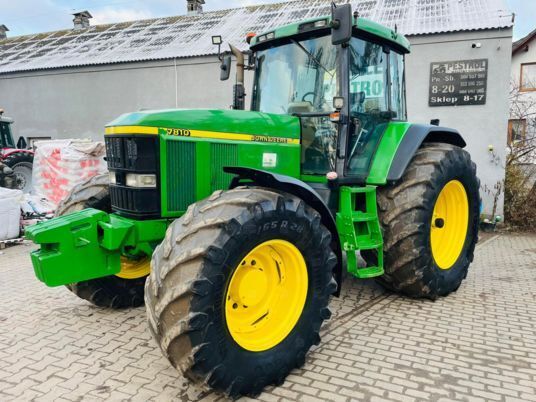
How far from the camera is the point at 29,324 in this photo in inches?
152

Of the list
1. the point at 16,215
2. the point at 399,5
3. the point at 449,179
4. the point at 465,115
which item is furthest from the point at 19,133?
the point at 449,179

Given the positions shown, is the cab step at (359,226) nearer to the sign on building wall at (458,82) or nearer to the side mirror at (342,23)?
the side mirror at (342,23)

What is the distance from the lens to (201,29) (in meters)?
13.7

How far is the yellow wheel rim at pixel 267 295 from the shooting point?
2783mm

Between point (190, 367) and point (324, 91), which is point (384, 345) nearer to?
point (190, 367)

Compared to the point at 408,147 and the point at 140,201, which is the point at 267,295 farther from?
the point at 408,147

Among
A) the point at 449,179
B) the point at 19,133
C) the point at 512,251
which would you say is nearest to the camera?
the point at 449,179

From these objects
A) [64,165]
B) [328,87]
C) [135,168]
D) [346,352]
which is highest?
[328,87]

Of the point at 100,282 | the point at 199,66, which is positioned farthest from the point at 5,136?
the point at 100,282

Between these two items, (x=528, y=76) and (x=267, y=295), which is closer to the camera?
(x=267, y=295)

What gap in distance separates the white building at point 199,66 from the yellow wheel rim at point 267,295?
277 inches

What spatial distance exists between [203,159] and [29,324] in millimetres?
2171

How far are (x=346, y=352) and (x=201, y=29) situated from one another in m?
12.5

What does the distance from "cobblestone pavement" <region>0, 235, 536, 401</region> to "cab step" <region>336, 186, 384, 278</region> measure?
493 mm
